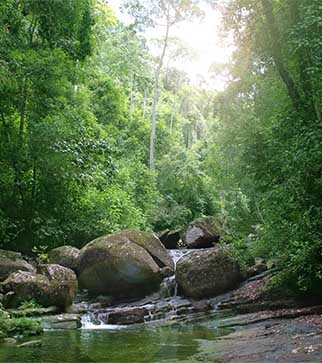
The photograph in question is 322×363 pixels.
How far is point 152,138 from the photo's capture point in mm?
30922

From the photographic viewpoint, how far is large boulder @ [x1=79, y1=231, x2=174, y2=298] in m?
14.2

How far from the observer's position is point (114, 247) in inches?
566

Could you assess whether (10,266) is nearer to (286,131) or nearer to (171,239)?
(286,131)

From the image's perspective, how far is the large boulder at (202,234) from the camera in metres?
21.5

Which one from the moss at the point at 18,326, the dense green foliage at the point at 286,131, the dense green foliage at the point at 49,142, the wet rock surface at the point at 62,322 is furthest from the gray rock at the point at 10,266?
the dense green foliage at the point at 286,131

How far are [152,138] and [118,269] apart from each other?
1773 centimetres

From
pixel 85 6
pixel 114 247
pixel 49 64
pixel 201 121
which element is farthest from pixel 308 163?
pixel 201 121

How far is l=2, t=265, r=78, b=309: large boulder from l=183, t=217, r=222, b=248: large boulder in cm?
991

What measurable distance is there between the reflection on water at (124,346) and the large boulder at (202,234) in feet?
34.8

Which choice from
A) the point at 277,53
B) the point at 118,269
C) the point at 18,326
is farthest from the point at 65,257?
the point at 277,53

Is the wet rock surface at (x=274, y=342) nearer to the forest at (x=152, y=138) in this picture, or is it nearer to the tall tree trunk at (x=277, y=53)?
the forest at (x=152, y=138)

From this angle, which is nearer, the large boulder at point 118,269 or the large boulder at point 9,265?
the large boulder at point 9,265

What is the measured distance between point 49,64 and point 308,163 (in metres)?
10.3

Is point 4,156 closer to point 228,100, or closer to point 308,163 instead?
point 228,100
